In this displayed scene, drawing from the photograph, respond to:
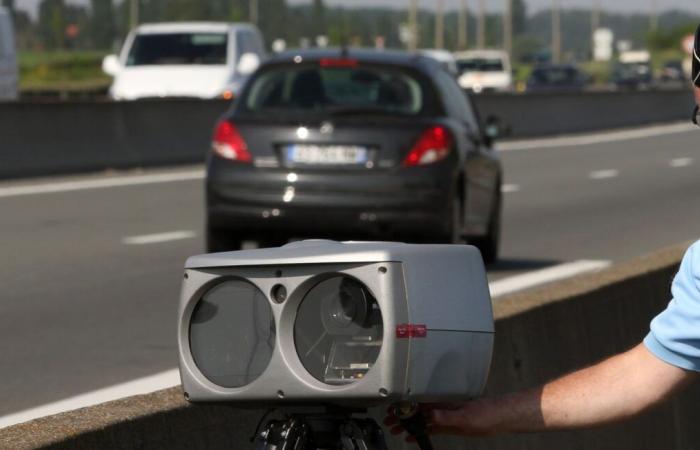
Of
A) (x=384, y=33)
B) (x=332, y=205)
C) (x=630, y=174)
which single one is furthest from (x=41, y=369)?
(x=384, y=33)

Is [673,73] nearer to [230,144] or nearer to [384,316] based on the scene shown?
[230,144]

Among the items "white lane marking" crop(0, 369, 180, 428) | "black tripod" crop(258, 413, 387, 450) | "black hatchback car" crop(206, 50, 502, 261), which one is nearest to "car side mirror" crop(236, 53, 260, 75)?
"black hatchback car" crop(206, 50, 502, 261)

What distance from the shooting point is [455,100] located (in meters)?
14.3

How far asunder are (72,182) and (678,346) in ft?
68.9

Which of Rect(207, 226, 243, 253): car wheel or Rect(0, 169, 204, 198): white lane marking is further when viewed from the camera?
Rect(0, 169, 204, 198): white lane marking

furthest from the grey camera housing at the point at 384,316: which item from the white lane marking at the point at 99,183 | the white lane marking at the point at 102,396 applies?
the white lane marking at the point at 99,183

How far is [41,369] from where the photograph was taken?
30.1 ft

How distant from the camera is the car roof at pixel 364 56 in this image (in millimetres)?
13789

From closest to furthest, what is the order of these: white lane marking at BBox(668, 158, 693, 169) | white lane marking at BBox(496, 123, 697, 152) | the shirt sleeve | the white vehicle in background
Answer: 1. the shirt sleeve
2. white lane marking at BBox(668, 158, 693, 169)
3. white lane marking at BBox(496, 123, 697, 152)
4. the white vehicle in background

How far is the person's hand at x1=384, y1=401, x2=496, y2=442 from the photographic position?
338cm

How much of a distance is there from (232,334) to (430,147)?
9946mm

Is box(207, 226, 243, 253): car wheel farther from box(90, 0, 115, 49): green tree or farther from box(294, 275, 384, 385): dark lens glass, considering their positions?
box(90, 0, 115, 49): green tree

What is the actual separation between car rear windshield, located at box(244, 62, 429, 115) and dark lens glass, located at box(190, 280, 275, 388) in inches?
392

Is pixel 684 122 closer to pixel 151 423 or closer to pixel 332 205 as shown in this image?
pixel 332 205
